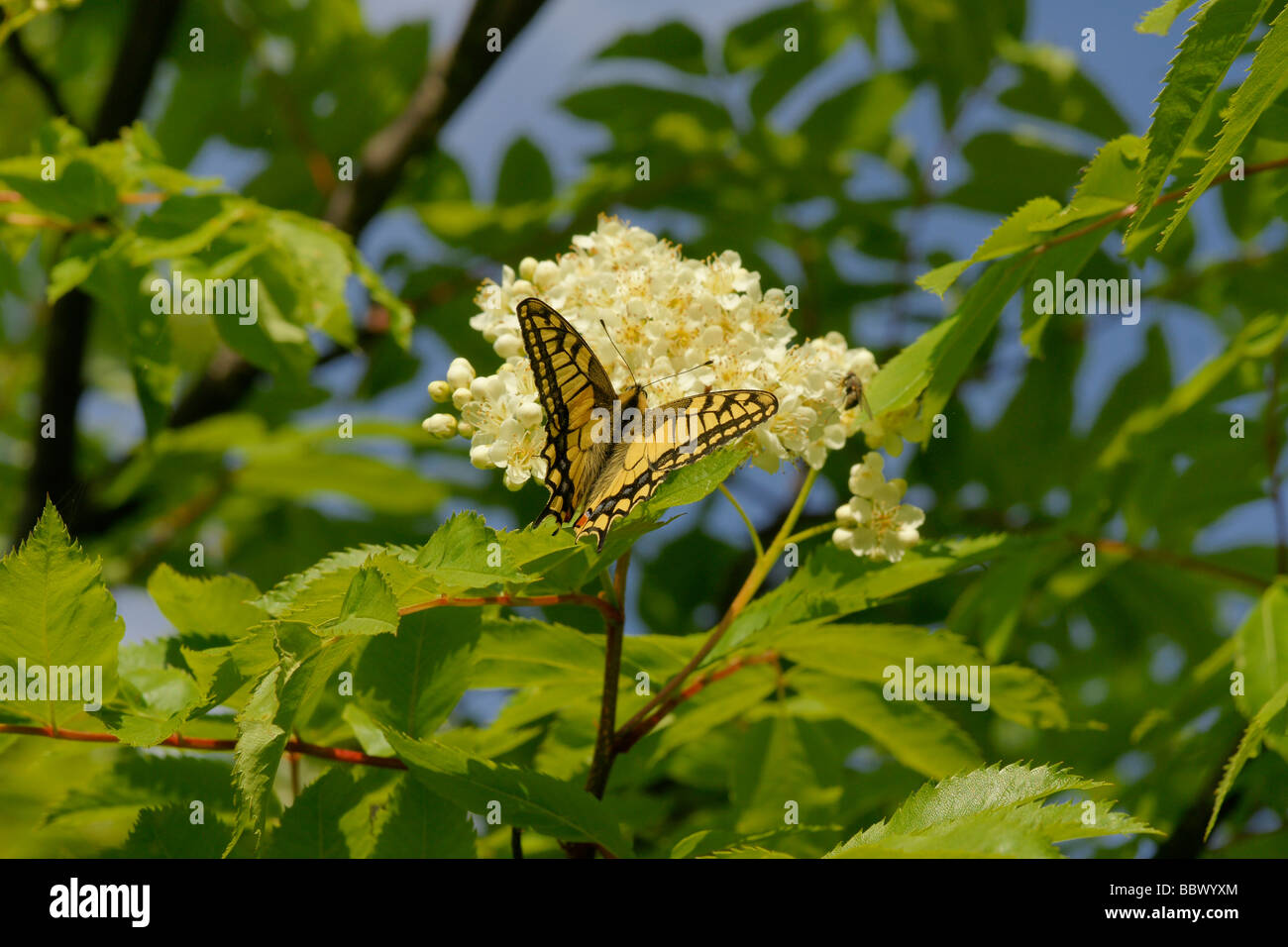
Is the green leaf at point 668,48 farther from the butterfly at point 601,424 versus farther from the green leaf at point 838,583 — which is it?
the green leaf at point 838,583

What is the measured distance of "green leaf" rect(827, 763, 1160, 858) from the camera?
1329mm

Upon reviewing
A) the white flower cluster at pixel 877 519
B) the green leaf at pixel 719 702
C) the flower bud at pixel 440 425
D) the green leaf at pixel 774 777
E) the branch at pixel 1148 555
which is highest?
the flower bud at pixel 440 425

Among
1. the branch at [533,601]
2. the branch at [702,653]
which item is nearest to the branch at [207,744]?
the branch at [533,601]

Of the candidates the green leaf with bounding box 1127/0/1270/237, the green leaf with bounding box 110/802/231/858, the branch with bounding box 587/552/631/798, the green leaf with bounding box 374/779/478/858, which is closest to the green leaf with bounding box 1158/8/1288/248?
the green leaf with bounding box 1127/0/1270/237

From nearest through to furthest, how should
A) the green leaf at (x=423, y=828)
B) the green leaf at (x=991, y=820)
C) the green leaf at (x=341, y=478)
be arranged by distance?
1. the green leaf at (x=991, y=820)
2. the green leaf at (x=423, y=828)
3. the green leaf at (x=341, y=478)

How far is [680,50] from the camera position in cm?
379

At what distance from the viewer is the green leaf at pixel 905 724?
2.21 meters

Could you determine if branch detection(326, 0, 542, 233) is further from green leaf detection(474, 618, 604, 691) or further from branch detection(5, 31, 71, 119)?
green leaf detection(474, 618, 604, 691)

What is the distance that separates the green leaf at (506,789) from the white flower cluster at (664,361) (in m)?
0.52

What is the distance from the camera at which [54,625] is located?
1.58m

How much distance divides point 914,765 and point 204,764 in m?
1.41

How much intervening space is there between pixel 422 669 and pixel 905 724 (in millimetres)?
1010

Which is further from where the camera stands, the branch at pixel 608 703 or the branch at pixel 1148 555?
the branch at pixel 1148 555
